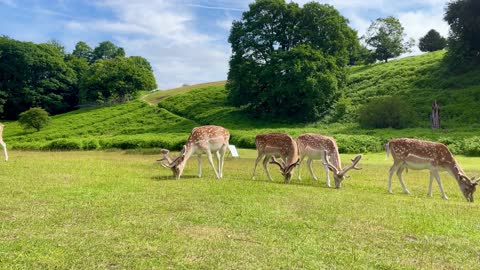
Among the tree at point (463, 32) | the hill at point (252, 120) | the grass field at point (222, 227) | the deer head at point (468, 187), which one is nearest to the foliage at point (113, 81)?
the hill at point (252, 120)

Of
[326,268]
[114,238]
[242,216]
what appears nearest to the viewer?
[326,268]

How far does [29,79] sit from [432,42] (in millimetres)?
73311

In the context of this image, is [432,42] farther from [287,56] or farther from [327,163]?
[327,163]

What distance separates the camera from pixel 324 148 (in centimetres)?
1572

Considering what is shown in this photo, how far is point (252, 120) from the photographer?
167 ft

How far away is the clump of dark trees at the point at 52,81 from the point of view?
236 feet

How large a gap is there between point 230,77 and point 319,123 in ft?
42.4

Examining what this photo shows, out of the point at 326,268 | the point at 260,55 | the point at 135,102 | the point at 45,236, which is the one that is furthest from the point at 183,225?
the point at 135,102

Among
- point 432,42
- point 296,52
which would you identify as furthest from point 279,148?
point 432,42

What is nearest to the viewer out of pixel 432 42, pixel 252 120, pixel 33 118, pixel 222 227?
pixel 222 227

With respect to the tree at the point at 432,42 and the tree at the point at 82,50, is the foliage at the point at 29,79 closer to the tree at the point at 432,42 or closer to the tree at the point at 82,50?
the tree at the point at 82,50

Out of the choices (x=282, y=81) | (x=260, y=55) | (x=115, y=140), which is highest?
(x=260, y=55)

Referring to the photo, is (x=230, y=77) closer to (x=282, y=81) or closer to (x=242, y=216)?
(x=282, y=81)

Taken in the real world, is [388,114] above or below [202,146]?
below
